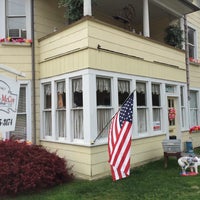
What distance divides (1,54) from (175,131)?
23.8 feet

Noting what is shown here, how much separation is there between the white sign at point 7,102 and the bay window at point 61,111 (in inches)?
133

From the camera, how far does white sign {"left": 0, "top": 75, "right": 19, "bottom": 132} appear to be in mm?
4664

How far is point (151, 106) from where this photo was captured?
31.2 feet

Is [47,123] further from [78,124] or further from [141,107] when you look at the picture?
[141,107]

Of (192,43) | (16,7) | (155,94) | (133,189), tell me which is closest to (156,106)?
(155,94)

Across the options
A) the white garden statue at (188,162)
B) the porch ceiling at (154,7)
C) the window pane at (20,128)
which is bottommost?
the white garden statue at (188,162)

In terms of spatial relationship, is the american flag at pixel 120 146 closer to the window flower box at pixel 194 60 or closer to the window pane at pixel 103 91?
the window pane at pixel 103 91

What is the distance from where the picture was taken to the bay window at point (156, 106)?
987 centimetres

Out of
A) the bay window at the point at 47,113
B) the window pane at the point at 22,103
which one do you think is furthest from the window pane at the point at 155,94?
the window pane at the point at 22,103

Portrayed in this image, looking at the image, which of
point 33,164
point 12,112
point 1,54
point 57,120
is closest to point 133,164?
point 57,120

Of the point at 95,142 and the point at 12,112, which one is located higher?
the point at 12,112

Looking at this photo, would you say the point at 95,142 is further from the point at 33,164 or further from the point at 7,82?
the point at 7,82

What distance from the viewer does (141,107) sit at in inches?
361

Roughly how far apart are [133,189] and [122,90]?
3.24m
